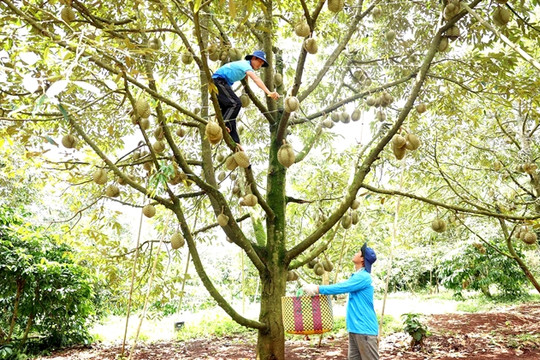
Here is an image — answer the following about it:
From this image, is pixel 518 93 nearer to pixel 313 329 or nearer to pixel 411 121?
pixel 411 121

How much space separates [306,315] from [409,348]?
2.77 m

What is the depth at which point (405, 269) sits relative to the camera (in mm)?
18531

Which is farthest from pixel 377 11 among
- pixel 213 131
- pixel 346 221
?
pixel 213 131

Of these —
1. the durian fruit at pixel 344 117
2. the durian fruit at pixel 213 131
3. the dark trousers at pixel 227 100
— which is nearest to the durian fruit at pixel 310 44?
the dark trousers at pixel 227 100

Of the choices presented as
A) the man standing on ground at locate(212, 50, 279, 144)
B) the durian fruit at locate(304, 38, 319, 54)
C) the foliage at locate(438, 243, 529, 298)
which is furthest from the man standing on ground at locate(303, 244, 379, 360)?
the foliage at locate(438, 243, 529, 298)

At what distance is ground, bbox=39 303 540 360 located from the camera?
17.2 feet

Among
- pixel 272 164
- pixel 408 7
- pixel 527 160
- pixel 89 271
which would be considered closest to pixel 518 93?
pixel 408 7

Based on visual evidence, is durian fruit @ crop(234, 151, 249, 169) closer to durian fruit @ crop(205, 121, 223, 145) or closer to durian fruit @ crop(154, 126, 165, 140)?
durian fruit @ crop(205, 121, 223, 145)

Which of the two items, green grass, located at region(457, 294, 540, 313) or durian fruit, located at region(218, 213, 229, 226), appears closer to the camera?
durian fruit, located at region(218, 213, 229, 226)

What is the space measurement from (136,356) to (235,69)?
464cm

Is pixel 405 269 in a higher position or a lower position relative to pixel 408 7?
lower

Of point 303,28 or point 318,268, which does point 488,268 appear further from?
point 303,28

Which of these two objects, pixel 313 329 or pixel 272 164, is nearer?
pixel 313 329

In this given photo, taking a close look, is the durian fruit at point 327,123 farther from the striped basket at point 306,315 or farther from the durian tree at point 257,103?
the striped basket at point 306,315
